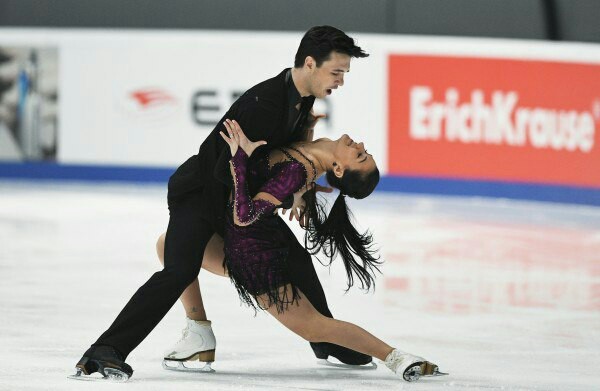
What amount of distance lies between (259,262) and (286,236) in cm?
16

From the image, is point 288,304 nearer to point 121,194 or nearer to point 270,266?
point 270,266

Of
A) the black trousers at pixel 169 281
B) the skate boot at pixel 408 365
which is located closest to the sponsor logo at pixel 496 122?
the skate boot at pixel 408 365

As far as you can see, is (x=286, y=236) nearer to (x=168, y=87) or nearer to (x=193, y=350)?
(x=193, y=350)

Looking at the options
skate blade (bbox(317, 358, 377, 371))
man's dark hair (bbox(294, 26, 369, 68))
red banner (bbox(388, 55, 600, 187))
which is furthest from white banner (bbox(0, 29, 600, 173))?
man's dark hair (bbox(294, 26, 369, 68))

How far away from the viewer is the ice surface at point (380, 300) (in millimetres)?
4652

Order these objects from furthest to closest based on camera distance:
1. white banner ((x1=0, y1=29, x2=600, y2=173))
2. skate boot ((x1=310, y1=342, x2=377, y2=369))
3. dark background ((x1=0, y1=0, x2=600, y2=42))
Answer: dark background ((x1=0, y1=0, x2=600, y2=42)), white banner ((x1=0, y1=29, x2=600, y2=173)), skate boot ((x1=310, y1=342, x2=377, y2=369))

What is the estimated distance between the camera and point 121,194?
11.1m

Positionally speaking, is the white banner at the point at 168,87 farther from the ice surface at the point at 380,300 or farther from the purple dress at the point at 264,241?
the purple dress at the point at 264,241

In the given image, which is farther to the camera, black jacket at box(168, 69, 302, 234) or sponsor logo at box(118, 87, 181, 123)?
sponsor logo at box(118, 87, 181, 123)

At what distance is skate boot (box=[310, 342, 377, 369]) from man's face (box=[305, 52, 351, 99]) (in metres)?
0.96

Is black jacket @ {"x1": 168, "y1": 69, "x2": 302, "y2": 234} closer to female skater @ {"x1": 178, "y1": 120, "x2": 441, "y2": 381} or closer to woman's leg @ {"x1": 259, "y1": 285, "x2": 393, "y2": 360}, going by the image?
female skater @ {"x1": 178, "y1": 120, "x2": 441, "y2": 381}

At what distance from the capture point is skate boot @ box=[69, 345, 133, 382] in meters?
4.32

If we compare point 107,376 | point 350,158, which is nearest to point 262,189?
point 350,158

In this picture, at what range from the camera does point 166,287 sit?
442 centimetres
